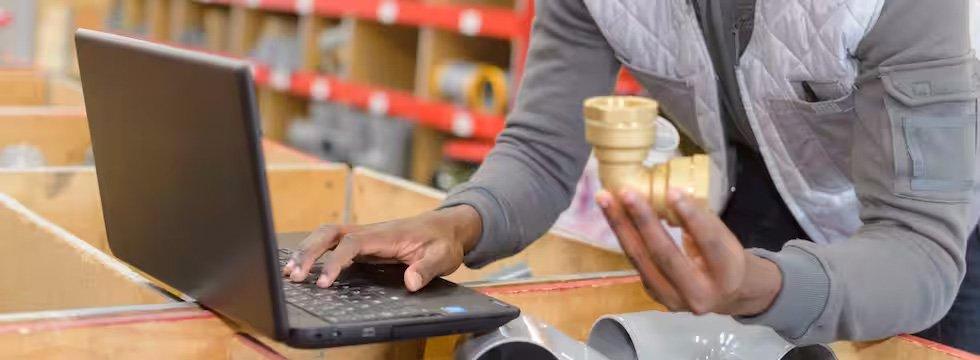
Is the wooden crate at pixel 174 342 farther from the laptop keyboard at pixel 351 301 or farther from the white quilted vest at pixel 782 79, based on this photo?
the white quilted vest at pixel 782 79

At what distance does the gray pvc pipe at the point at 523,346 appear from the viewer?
1.07 m

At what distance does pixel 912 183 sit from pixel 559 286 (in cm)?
39

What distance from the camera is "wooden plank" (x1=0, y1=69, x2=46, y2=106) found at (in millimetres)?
3396

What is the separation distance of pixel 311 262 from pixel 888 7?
1.96 ft

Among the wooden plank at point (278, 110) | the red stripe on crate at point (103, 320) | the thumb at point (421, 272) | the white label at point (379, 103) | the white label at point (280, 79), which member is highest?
the thumb at point (421, 272)

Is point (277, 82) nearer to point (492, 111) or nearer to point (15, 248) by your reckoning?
point (492, 111)

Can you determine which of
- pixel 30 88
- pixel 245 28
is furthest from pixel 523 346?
pixel 245 28

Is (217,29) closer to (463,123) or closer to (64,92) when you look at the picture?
(463,123)

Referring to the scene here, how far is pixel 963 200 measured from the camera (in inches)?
45.9

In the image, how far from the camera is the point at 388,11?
4.75 metres

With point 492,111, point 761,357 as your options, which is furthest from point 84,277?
point 492,111

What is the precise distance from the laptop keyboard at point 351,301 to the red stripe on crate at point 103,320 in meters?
0.10

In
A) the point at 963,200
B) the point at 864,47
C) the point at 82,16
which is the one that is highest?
the point at 864,47

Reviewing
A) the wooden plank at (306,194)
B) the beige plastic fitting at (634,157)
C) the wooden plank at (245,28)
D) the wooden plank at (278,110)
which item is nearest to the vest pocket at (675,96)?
the beige plastic fitting at (634,157)
